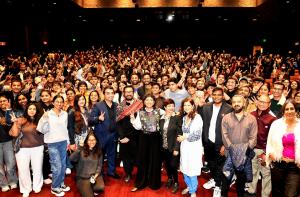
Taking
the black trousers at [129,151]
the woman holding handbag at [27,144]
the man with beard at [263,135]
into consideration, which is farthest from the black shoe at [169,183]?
the woman holding handbag at [27,144]

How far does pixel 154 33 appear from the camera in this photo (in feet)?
85.5

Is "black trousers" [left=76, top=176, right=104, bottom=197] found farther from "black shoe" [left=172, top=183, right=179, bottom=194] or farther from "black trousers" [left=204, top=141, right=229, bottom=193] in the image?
"black trousers" [left=204, top=141, right=229, bottom=193]

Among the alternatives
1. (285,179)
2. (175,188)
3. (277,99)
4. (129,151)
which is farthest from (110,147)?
(277,99)

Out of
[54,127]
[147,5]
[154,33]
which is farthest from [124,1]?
[54,127]

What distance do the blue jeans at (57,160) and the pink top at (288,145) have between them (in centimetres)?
332

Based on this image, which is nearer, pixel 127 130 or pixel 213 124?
pixel 213 124

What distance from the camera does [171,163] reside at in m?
5.30

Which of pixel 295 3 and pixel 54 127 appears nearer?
pixel 54 127

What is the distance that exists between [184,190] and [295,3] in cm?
1183

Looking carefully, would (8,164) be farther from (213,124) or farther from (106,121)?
(213,124)

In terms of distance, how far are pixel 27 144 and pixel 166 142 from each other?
222cm

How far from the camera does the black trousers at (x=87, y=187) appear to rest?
15.9 feet

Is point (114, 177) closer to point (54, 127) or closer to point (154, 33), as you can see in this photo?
point (54, 127)

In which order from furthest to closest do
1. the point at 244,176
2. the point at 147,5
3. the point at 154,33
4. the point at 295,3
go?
the point at 154,33
the point at 147,5
the point at 295,3
the point at 244,176
